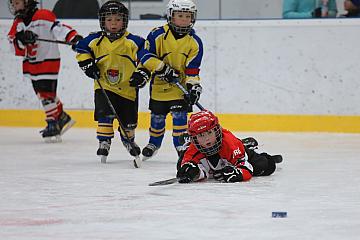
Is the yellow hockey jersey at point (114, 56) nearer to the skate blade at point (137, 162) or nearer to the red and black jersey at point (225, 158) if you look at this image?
the skate blade at point (137, 162)

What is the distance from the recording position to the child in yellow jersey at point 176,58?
6188 millimetres

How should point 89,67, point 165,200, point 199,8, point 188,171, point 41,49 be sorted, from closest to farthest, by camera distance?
1. point 165,200
2. point 188,171
3. point 89,67
4. point 41,49
5. point 199,8

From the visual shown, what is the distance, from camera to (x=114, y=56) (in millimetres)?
6328

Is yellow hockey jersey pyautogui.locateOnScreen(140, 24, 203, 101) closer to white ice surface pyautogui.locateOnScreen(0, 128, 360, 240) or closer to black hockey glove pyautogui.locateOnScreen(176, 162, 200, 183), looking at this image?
white ice surface pyautogui.locateOnScreen(0, 128, 360, 240)

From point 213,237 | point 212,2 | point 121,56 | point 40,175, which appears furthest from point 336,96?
point 213,237

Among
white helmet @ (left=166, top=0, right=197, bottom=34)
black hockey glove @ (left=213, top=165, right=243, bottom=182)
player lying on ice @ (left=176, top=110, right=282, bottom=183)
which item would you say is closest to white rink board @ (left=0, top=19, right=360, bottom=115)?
white helmet @ (left=166, top=0, right=197, bottom=34)

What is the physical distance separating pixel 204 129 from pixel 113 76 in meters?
1.61

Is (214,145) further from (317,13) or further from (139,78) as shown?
(317,13)

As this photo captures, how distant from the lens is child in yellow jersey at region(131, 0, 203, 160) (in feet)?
20.3

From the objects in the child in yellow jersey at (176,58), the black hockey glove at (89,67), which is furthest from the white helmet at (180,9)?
the black hockey glove at (89,67)

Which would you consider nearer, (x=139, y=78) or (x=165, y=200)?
(x=165, y=200)

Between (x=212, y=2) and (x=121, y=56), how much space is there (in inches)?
105

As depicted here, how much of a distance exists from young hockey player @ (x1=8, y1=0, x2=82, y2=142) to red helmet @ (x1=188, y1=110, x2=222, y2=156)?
3.24 meters

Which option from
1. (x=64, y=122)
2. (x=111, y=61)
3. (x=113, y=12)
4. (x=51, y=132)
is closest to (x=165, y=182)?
(x=111, y=61)
